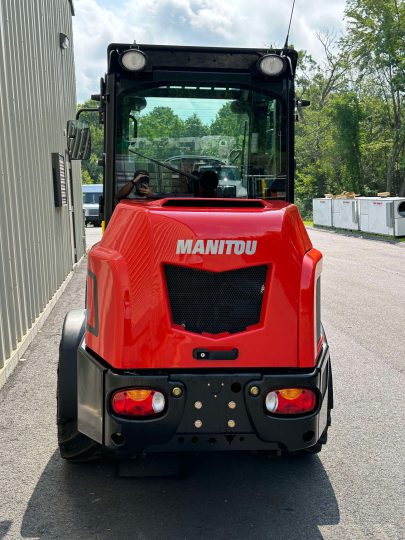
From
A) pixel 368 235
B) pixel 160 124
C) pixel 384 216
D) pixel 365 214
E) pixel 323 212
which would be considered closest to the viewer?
pixel 160 124

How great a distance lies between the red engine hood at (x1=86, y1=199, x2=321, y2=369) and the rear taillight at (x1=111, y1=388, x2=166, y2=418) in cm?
14

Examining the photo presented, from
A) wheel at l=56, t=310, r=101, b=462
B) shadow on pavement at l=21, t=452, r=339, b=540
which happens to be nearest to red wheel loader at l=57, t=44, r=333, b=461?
wheel at l=56, t=310, r=101, b=462

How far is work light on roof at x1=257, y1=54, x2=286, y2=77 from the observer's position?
485 centimetres

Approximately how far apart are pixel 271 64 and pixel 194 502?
117 inches

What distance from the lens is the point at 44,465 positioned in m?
4.70

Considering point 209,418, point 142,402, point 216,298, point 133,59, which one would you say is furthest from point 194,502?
point 133,59

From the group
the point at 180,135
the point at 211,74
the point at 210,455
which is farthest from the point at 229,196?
the point at 210,455

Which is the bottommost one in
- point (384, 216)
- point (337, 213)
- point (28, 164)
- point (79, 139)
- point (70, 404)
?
point (337, 213)

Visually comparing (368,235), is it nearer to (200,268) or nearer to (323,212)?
(323,212)

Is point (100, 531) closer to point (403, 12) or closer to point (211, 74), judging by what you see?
point (211, 74)

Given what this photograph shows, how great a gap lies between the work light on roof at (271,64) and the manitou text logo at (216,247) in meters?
1.70

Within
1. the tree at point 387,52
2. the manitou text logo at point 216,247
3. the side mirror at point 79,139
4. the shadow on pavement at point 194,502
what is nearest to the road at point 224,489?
the shadow on pavement at point 194,502

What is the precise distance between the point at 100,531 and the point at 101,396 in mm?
732

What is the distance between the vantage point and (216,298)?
12.4 feet
